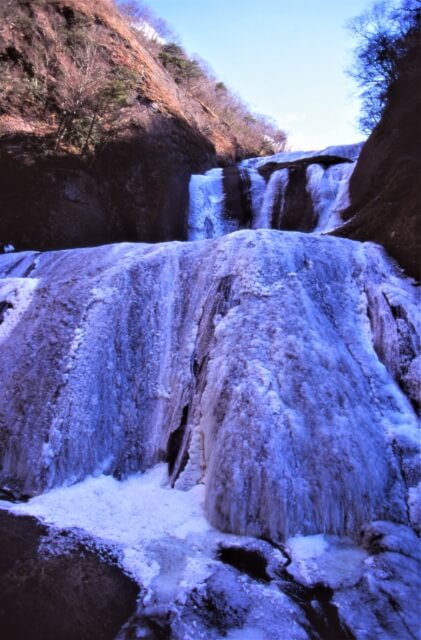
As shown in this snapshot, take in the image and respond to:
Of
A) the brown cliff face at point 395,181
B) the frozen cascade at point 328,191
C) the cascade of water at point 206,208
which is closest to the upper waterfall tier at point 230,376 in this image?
the brown cliff face at point 395,181

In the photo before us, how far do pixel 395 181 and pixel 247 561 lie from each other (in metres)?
6.37

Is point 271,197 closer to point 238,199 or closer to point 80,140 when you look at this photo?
point 238,199

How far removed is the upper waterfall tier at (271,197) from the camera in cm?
1111

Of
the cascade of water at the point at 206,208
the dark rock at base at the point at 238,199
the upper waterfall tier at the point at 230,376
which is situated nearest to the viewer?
the upper waterfall tier at the point at 230,376

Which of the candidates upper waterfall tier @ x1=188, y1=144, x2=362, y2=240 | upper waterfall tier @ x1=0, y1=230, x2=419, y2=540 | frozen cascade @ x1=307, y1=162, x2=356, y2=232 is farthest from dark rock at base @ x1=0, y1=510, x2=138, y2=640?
upper waterfall tier @ x1=188, y1=144, x2=362, y2=240

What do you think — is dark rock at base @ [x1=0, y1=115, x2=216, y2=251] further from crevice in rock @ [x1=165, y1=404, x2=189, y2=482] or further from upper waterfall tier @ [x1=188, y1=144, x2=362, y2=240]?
crevice in rock @ [x1=165, y1=404, x2=189, y2=482]

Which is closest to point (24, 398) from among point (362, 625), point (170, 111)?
point (362, 625)

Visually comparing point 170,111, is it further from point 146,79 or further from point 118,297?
point 118,297

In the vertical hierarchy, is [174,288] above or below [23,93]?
below

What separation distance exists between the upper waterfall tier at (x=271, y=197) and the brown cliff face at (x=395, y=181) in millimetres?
941

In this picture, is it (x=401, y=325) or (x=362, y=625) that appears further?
(x=401, y=325)

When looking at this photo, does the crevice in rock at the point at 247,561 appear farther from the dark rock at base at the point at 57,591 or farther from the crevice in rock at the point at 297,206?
the crevice in rock at the point at 297,206

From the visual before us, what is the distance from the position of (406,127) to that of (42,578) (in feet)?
31.6

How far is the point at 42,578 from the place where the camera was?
11.3 ft
